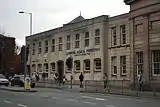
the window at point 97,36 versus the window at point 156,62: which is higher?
the window at point 97,36

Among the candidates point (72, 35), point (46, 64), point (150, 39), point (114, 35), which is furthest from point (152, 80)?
point (46, 64)

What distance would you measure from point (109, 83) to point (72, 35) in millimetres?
12936

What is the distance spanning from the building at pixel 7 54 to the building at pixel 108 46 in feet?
117

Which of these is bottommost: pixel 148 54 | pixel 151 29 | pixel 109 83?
pixel 109 83

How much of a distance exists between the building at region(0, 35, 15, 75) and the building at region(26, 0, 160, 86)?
35751 millimetres

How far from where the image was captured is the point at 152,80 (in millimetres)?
38094

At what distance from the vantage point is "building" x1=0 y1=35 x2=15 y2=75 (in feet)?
346

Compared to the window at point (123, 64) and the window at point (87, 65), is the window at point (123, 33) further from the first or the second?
the window at point (87, 65)

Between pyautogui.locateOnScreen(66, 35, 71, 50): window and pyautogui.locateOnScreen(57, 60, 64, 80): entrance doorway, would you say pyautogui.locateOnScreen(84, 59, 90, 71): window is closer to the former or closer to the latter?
pyautogui.locateOnScreen(66, 35, 71, 50): window

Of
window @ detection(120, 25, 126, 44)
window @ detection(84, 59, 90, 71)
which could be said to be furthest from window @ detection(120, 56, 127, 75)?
window @ detection(84, 59, 90, 71)

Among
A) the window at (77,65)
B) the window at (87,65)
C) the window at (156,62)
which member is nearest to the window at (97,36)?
the window at (87,65)

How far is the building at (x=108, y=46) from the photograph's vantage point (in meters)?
38.5

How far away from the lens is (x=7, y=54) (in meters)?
115

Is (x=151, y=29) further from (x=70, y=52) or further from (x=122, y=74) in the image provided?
(x=70, y=52)
